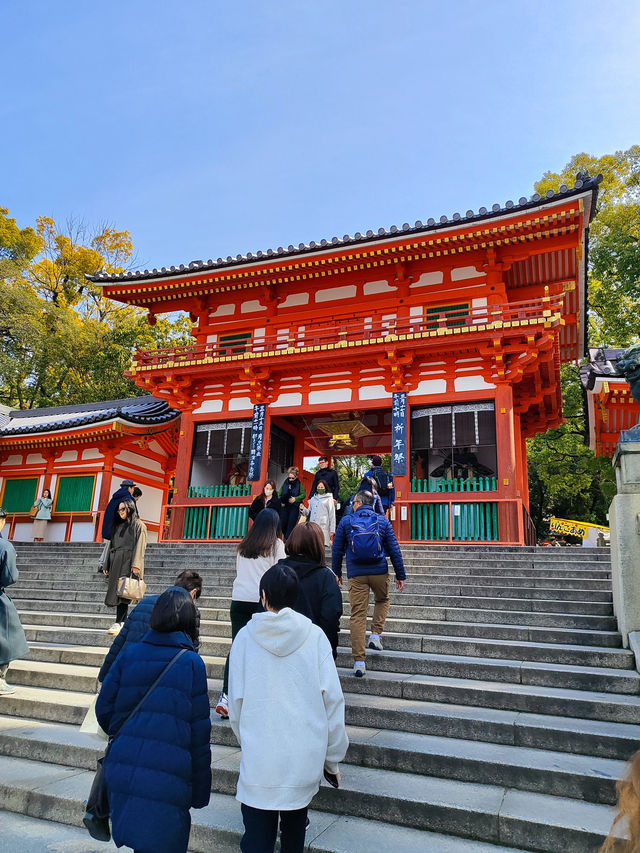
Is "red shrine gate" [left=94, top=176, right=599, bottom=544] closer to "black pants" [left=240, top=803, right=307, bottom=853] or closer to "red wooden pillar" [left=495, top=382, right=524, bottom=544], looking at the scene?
"red wooden pillar" [left=495, top=382, right=524, bottom=544]

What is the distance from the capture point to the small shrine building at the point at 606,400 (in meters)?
12.1

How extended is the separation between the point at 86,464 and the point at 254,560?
15.0 meters

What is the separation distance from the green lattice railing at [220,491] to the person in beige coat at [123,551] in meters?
6.63

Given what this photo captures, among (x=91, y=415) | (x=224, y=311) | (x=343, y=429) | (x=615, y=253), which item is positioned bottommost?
(x=343, y=429)

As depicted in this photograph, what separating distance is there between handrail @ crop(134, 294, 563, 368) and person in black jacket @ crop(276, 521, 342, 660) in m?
8.90

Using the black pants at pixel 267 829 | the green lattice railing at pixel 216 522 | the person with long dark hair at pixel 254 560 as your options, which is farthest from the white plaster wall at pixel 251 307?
the black pants at pixel 267 829

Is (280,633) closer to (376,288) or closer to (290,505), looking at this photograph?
(290,505)

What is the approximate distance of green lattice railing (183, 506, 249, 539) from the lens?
13547 millimetres

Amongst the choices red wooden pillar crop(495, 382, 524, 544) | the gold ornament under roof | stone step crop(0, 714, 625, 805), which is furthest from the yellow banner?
stone step crop(0, 714, 625, 805)

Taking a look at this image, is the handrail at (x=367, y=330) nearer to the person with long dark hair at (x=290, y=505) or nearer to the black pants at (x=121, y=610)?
the person with long dark hair at (x=290, y=505)

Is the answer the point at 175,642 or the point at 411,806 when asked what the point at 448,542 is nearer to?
the point at 411,806

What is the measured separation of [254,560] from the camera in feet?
15.0

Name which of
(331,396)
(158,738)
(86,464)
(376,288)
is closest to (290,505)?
(331,396)

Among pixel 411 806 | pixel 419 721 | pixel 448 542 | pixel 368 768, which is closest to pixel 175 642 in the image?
pixel 411 806
